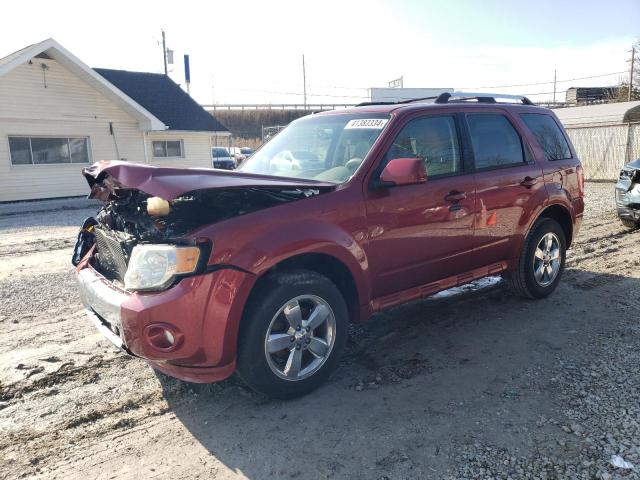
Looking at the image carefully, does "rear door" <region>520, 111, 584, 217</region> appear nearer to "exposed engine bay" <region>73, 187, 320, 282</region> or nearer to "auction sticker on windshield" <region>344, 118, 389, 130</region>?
"auction sticker on windshield" <region>344, 118, 389, 130</region>

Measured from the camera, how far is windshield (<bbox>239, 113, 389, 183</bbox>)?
3.85 m

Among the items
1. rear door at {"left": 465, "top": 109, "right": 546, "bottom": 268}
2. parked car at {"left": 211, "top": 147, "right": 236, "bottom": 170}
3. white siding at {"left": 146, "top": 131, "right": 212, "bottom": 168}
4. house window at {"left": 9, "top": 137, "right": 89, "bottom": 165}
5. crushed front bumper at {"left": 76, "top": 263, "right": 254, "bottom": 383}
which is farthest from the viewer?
parked car at {"left": 211, "top": 147, "right": 236, "bottom": 170}

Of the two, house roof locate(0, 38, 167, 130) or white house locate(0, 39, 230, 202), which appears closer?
house roof locate(0, 38, 167, 130)

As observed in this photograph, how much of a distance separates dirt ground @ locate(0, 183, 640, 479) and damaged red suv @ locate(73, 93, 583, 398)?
367 mm

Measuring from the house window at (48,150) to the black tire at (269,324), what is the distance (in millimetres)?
17647

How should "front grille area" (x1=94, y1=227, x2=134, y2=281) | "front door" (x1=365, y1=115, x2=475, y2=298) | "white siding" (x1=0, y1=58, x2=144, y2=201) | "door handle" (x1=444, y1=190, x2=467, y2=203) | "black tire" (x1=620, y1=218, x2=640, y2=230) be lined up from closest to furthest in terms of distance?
1. "front grille area" (x1=94, y1=227, x2=134, y2=281)
2. "front door" (x1=365, y1=115, x2=475, y2=298)
3. "door handle" (x1=444, y1=190, x2=467, y2=203)
4. "black tire" (x1=620, y1=218, x2=640, y2=230)
5. "white siding" (x1=0, y1=58, x2=144, y2=201)

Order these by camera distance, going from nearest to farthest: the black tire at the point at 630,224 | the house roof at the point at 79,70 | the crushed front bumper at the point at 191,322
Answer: the crushed front bumper at the point at 191,322 → the black tire at the point at 630,224 → the house roof at the point at 79,70

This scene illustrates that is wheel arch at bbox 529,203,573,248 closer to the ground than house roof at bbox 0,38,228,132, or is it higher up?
closer to the ground

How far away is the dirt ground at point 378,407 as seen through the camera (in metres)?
2.67

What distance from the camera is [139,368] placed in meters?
3.83

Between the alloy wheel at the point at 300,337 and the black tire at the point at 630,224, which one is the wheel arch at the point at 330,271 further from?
the black tire at the point at 630,224

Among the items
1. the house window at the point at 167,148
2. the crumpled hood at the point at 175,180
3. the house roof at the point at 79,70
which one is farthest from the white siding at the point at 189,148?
the crumpled hood at the point at 175,180

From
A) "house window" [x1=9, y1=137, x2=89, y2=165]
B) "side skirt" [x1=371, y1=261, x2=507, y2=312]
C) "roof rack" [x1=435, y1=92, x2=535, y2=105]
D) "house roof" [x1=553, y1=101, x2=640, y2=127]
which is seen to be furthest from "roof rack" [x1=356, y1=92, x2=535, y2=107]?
"house roof" [x1=553, y1=101, x2=640, y2=127]

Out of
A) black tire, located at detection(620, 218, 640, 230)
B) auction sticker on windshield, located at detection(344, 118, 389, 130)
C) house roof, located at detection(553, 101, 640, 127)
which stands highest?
house roof, located at detection(553, 101, 640, 127)
